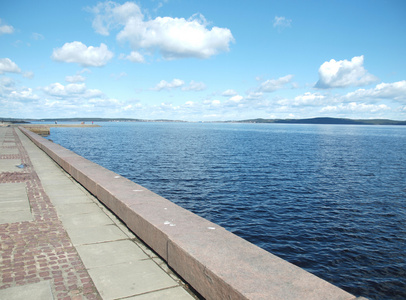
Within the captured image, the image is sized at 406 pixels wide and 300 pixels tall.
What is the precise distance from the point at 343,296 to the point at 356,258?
8019 mm

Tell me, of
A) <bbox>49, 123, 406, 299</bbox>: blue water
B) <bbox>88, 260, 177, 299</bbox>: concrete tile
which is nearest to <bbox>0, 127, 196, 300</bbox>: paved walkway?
<bbox>88, 260, 177, 299</bbox>: concrete tile

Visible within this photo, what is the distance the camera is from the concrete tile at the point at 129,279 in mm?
3633

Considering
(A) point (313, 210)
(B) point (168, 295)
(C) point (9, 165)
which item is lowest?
(A) point (313, 210)

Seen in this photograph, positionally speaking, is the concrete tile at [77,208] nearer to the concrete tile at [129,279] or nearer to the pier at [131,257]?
the pier at [131,257]

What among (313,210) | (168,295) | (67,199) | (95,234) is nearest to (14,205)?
(67,199)

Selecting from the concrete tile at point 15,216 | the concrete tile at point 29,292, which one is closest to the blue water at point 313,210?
the concrete tile at point 15,216

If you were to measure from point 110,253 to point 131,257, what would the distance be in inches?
14.6

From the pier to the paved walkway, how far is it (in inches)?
0.5

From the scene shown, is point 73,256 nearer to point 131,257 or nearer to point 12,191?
point 131,257

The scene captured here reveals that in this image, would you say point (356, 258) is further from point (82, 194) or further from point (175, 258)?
point (82, 194)

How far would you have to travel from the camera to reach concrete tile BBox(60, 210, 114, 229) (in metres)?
5.93

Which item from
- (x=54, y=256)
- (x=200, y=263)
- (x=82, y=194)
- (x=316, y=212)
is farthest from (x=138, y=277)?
(x=316, y=212)

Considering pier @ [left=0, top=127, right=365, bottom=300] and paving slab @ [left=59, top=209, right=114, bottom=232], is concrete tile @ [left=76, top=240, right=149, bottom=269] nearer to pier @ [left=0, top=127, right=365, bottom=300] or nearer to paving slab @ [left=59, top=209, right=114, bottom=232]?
pier @ [left=0, top=127, right=365, bottom=300]

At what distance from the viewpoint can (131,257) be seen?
4574 millimetres
